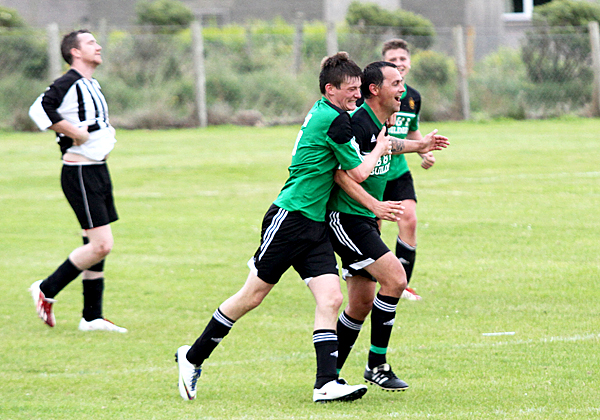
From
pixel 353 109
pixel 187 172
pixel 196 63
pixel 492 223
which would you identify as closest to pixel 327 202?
pixel 353 109

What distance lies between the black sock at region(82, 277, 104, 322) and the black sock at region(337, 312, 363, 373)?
2449mm

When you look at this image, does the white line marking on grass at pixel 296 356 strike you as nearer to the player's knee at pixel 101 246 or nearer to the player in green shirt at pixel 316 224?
the player in green shirt at pixel 316 224

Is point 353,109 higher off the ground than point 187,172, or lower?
higher

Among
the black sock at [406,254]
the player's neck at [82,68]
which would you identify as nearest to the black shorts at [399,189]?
the black sock at [406,254]

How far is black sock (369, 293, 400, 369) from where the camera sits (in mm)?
5293

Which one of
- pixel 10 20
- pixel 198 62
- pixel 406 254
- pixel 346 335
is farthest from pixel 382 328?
pixel 10 20

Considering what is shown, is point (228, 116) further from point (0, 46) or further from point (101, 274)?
point (101, 274)

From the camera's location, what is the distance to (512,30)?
33.8 m

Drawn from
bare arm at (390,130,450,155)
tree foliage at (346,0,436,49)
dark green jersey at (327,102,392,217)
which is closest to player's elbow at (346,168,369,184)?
dark green jersey at (327,102,392,217)

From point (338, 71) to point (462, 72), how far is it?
2035 cm

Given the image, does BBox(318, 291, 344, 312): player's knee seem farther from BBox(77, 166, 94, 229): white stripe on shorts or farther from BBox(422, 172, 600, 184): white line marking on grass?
BBox(422, 172, 600, 184): white line marking on grass

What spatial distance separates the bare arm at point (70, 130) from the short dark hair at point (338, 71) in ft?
8.36

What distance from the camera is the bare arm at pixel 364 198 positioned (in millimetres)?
5086

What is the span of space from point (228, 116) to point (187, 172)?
25.7 feet
